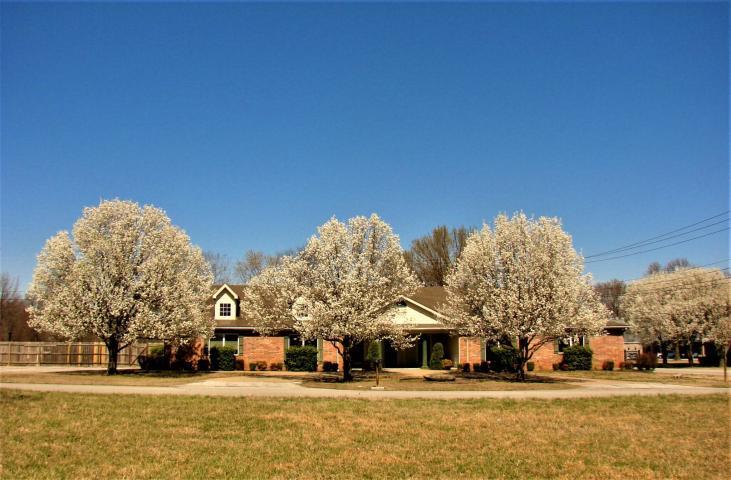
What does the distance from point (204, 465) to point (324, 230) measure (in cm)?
1921

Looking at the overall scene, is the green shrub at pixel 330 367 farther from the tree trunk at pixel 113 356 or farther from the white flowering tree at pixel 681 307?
the white flowering tree at pixel 681 307

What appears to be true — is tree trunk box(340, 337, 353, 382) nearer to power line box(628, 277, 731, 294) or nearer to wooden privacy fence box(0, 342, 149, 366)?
wooden privacy fence box(0, 342, 149, 366)

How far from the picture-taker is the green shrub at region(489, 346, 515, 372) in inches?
1422

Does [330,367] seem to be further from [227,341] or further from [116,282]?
[116,282]

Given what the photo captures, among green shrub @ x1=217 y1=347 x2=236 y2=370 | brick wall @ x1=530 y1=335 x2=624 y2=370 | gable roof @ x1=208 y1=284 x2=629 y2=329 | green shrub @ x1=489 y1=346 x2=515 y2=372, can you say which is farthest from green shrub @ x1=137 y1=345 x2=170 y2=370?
brick wall @ x1=530 y1=335 x2=624 y2=370

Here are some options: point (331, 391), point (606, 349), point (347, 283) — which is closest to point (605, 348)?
point (606, 349)

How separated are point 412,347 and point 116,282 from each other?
18.5 metres

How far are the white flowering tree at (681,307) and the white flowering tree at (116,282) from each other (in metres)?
41.4

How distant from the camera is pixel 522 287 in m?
27.0

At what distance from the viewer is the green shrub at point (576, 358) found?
1515 inches

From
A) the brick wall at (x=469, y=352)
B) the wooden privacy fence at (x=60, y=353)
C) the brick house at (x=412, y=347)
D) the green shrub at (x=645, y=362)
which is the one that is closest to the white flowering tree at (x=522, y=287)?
the brick house at (x=412, y=347)

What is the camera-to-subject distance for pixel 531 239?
2778 cm

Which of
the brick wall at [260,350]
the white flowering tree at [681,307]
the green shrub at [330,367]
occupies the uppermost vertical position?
the white flowering tree at [681,307]

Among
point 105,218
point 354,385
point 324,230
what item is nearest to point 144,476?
point 354,385
